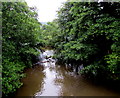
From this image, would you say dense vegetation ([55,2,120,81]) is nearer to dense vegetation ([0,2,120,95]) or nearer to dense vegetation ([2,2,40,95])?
dense vegetation ([0,2,120,95])

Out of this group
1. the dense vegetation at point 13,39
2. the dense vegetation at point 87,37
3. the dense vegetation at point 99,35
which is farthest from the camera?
the dense vegetation at point 99,35

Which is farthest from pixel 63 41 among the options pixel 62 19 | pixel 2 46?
pixel 2 46

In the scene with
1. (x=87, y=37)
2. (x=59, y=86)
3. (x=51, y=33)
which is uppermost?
(x=51, y=33)

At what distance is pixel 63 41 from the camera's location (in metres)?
8.63

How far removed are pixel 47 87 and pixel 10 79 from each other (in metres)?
2.41

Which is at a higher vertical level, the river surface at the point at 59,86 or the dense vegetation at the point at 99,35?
the dense vegetation at the point at 99,35

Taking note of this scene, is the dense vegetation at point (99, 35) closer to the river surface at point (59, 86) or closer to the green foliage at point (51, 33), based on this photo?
the river surface at point (59, 86)

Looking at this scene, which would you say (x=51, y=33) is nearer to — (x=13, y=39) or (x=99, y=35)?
(x=13, y=39)

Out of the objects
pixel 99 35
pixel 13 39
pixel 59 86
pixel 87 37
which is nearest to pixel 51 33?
pixel 13 39

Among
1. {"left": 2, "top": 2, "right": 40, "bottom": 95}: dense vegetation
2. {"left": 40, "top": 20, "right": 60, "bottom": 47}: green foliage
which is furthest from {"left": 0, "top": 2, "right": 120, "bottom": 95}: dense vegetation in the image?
{"left": 40, "top": 20, "right": 60, "bottom": 47}: green foliage

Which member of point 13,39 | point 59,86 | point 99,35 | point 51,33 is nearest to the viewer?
point 99,35

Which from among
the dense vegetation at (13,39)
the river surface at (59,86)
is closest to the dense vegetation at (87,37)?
the dense vegetation at (13,39)

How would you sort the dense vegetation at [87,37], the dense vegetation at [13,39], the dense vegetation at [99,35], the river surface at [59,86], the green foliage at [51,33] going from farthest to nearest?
the green foliage at [51,33] → the river surface at [59,86] → the dense vegetation at [99,35] → the dense vegetation at [87,37] → the dense vegetation at [13,39]

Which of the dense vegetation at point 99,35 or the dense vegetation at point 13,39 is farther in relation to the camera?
the dense vegetation at point 99,35
